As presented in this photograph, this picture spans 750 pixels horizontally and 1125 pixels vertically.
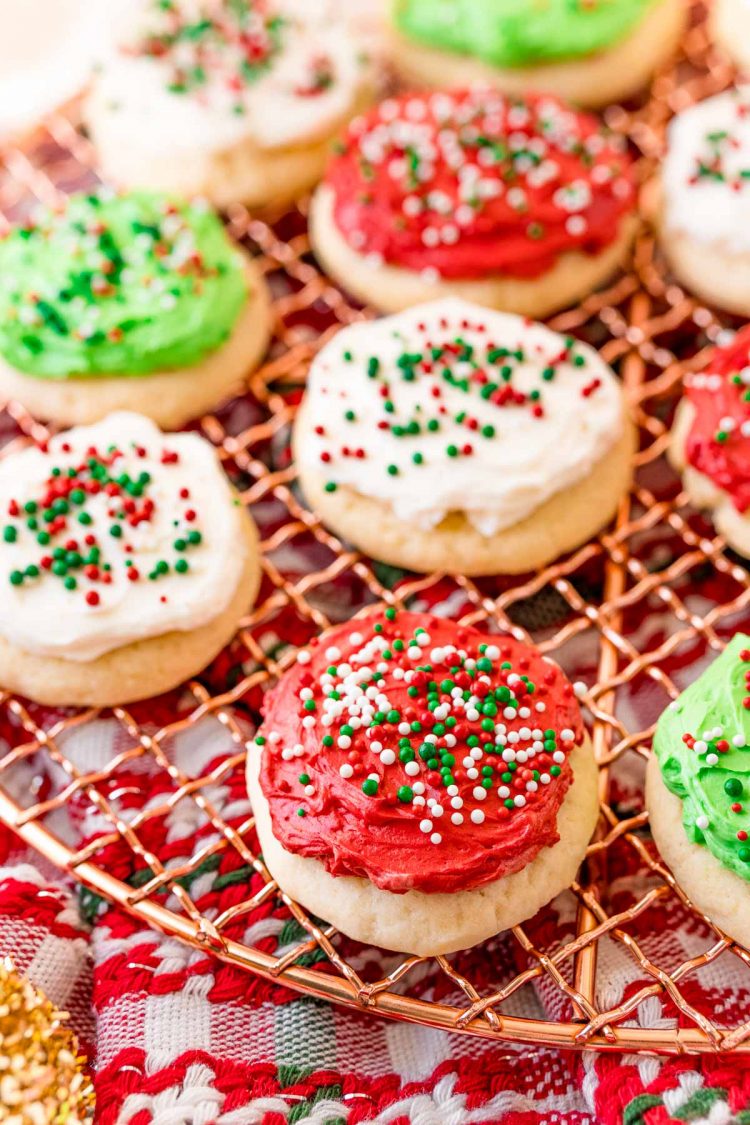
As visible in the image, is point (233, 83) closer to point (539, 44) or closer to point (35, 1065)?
point (539, 44)

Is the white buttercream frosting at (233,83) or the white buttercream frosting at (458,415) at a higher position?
the white buttercream frosting at (233,83)

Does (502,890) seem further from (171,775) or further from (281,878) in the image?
Answer: (171,775)

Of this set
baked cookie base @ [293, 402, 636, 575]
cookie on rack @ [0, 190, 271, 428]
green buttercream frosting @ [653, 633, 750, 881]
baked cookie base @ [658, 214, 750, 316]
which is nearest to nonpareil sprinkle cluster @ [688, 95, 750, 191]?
baked cookie base @ [658, 214, 750, 316]

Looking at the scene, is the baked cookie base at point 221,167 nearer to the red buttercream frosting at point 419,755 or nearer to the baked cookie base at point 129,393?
the baked cookie base at point 129,393

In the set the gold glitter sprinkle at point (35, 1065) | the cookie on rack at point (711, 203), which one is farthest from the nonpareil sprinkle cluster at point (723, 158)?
the gold glitter sprinkle at point (35, 1065)

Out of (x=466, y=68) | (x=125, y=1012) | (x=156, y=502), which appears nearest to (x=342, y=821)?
(x=125, y=1012)
